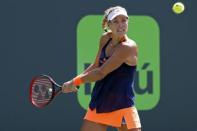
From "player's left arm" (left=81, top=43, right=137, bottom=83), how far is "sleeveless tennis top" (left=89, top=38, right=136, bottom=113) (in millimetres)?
85

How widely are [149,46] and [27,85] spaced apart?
1.28 metres

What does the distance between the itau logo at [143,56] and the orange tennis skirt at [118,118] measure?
1.78 meters

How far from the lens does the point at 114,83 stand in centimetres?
459

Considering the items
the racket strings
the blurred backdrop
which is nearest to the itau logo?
the blurred backdrop

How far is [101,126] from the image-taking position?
15.3ft

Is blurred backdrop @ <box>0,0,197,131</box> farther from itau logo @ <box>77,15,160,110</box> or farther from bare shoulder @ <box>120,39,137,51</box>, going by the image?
bare shoulder @ <box>120,39,137,51</box>

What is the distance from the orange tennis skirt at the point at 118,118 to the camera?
458 cm

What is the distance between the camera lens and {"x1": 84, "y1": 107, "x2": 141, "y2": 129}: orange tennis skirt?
4.58 meters

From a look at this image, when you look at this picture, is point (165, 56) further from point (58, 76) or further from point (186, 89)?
point (58, 76)

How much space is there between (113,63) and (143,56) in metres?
2.06

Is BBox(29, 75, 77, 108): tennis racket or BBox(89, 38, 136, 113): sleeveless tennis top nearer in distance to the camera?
BBox(89, 38, 136, 113): sleeveless tennis top

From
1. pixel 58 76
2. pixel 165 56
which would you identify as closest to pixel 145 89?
pixel 165 56

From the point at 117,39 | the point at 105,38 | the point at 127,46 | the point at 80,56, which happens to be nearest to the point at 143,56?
the point at 80,56

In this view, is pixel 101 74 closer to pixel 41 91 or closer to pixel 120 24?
pixel 120 24
